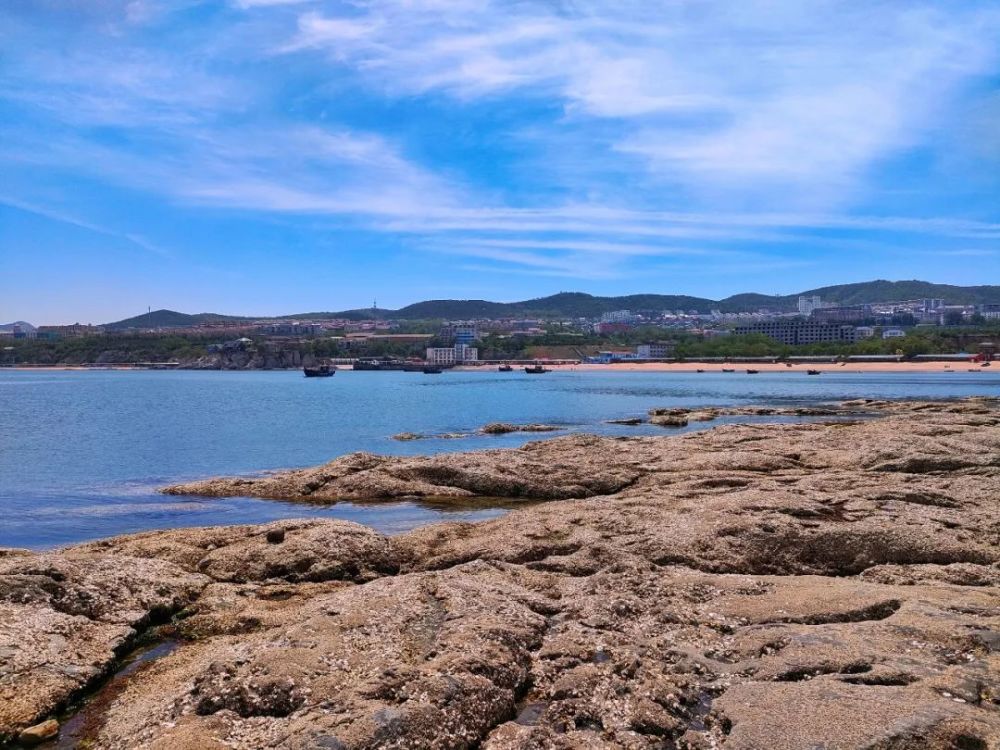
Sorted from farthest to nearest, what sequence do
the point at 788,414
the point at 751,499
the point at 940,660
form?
the point at 788,414 < the point at 751,499 < the point at 940,660

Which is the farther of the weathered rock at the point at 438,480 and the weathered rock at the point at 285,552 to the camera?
the weathered rock at the point at 438,480

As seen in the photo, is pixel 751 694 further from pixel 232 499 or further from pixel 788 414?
pixel 788 414

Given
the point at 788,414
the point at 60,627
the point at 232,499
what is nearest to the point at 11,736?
the point at 60,627

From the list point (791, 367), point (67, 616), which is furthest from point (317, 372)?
point (67, 616)

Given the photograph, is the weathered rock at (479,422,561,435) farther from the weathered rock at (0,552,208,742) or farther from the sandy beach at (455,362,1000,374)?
the sandy beach at (455,362,1000,374)

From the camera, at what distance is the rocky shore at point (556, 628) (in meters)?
7.27

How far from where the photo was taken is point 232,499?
2428 cm

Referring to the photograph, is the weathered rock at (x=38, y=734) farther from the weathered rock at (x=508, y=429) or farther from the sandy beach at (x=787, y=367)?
the sandy beach at (x=787, y=367)

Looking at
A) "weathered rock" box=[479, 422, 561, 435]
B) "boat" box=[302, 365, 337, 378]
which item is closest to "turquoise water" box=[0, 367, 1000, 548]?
"weathered rock" box=[479, 422, 561, 435]

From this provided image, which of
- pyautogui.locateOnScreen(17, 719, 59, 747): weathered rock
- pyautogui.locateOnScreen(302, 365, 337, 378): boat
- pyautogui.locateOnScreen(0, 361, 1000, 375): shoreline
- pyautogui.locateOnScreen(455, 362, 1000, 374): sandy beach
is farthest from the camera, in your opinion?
pyautogui.locateOnScreen(302, 365, 337, 378): boat

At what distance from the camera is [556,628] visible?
387 inches

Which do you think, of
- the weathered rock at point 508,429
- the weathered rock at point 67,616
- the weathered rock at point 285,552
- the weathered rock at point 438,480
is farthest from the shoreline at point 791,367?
the weathered rock at point 67,616

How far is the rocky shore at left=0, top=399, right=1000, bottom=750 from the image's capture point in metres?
7.27

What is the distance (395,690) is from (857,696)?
4.69m
